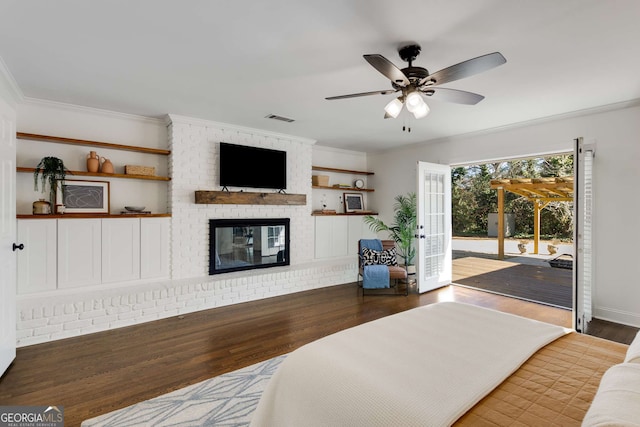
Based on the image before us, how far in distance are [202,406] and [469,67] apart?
2.79m

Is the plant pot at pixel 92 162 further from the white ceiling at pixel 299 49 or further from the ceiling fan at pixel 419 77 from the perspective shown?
the ceiling fan at pixel 419 77

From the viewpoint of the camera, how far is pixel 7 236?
2.53m

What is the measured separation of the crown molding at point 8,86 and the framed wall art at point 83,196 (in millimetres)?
928

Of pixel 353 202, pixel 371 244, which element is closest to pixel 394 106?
pixel 371 244

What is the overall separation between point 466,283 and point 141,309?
5.06 m

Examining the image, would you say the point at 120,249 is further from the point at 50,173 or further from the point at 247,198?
the point at 247,198

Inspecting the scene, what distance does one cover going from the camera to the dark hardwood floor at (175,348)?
2.27 metres

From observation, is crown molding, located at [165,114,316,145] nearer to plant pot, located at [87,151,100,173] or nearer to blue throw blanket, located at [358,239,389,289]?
plant pot, located at [87,151,100,173]

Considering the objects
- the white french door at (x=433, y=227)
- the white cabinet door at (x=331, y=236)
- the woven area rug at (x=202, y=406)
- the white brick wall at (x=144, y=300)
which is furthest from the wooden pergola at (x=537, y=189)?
the woven area rug at (x=202, y=406)

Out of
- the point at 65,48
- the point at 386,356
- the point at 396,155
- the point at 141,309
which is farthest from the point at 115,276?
the point at 396,155

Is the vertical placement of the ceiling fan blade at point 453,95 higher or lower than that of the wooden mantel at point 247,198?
higher

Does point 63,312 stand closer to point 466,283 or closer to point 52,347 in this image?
point 52,347

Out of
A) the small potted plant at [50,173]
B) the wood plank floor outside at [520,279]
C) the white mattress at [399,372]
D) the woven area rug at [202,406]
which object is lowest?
the woven area rug at [202,406]

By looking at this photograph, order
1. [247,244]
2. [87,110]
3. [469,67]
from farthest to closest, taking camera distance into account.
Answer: [247,244] < [87,110] < [469,67]
